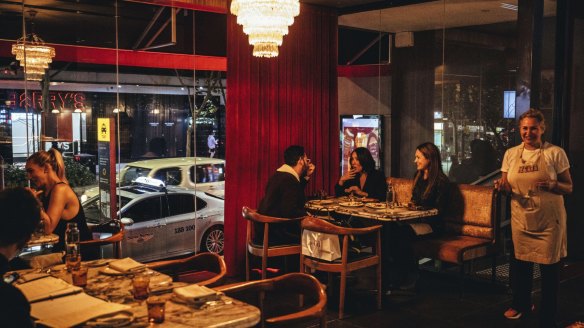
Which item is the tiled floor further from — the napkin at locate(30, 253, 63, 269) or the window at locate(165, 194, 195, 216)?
the napkin at locate(30, 253, 63, 269)

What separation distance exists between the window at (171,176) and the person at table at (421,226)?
255 cm

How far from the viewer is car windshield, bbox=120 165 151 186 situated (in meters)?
6.11

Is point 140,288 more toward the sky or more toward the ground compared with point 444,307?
more toward the sky

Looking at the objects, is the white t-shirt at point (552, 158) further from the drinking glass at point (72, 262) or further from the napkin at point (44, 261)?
the napkin at point (44, 261)

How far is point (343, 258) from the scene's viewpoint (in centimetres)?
489

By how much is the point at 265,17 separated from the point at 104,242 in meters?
2.16

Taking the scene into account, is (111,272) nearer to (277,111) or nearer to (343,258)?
(343,258)

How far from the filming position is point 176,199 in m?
6.66

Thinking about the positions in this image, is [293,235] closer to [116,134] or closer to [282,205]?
[282,205]

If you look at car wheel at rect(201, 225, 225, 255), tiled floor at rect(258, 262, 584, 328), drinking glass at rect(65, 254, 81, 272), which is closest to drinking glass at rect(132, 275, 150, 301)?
drinking glass at rect(65, 254, 81, 272)

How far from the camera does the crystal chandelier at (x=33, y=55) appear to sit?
5.24m

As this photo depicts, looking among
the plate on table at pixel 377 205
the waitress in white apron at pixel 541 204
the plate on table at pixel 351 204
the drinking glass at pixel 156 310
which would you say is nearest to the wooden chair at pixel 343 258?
the plate on table at pixel 377 205

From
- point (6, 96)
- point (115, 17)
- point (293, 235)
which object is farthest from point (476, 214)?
point (6, 96)

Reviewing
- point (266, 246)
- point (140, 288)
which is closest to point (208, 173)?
Answer: point (266, 246)
